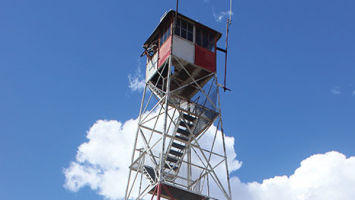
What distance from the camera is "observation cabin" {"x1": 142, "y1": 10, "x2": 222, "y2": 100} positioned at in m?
35.5

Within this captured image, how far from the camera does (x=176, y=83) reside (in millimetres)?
37531

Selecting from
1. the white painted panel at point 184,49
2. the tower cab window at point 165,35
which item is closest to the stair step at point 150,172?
the white painted panel at point 184,49

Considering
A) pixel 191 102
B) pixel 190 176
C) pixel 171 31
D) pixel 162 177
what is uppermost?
pixel 171 31

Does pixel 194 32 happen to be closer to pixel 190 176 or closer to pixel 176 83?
pixel 176 83

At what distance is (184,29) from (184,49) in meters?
1.96

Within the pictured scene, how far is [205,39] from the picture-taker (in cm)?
3762

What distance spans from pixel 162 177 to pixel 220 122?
7.25m

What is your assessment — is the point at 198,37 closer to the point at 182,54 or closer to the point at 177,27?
the point at 177,27

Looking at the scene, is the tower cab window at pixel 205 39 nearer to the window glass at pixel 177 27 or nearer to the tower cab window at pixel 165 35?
the window glass at pixel 177 27

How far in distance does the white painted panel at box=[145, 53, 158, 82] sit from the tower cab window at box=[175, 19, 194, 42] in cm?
251

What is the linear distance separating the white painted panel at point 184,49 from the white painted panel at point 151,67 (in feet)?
7.04

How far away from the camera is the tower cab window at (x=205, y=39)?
37.1 metres

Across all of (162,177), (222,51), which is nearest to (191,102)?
(222,51)

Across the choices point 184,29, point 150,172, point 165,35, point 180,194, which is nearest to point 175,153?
point 150,172
